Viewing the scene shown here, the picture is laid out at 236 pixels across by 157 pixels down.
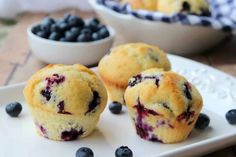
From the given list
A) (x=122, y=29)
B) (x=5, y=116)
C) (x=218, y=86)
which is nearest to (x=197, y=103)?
(x=218, y=86)

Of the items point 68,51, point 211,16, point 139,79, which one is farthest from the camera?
point 211,16

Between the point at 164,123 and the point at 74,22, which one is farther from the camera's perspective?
the point at 74,22

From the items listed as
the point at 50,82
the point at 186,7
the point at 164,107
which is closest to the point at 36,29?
the point at 186,7

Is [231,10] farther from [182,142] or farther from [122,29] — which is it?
[182,142]

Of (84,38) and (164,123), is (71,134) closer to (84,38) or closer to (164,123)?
(164,123)

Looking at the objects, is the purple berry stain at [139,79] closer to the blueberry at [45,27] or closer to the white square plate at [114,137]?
Result: the white square plate at [114,137]

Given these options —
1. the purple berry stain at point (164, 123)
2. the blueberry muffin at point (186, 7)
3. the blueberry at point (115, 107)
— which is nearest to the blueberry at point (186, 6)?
the blueberry muffin at point (186, 7)

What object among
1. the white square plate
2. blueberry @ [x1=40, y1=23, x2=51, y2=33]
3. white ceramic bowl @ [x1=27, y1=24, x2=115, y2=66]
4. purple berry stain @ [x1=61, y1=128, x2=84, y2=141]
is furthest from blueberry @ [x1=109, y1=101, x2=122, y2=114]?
blueberry @ [x1=40, y1=23, x2=51, y2=33]
